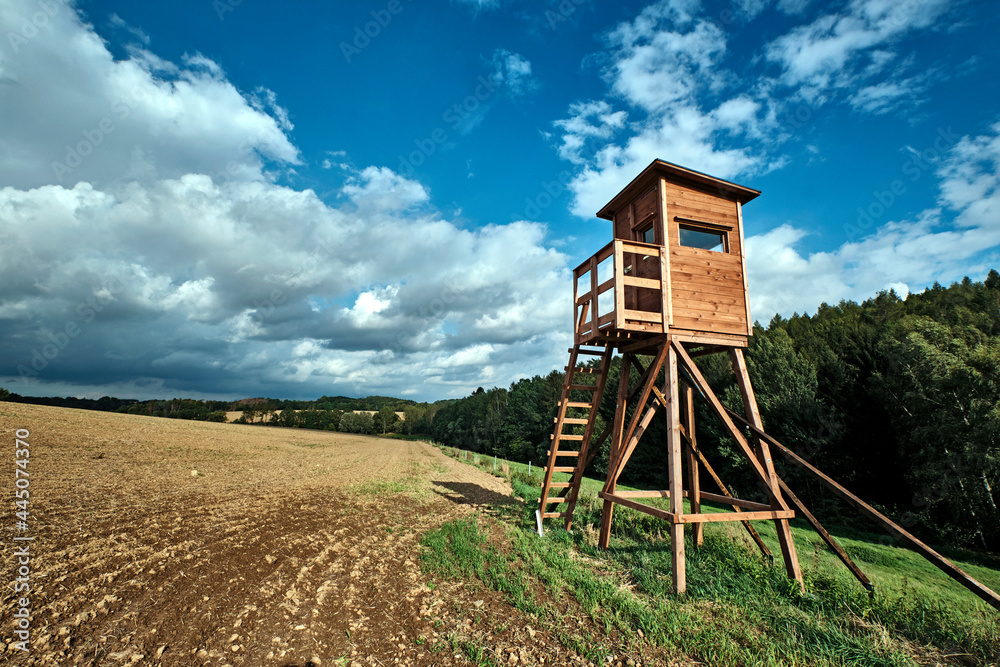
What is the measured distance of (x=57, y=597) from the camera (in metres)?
6.08

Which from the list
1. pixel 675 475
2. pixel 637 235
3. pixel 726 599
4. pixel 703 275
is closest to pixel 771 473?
pixel 675 475

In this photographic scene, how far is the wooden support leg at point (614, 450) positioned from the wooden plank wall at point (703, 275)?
2.21 metres

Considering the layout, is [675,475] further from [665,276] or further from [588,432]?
[665,276]

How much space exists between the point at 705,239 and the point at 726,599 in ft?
25.4

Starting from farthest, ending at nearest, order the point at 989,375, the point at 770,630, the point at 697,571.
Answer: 1. the point at 989,375
2. the point at 697,571
3. the point at 770,630

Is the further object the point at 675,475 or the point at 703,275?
the point at 703,275

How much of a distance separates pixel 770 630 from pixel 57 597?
34.9ft

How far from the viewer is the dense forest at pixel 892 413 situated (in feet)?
68.5

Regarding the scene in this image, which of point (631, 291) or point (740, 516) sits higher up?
point (631, 291)

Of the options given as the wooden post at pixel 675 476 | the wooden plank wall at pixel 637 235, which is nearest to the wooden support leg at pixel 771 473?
the wooden post at pixel 675 476

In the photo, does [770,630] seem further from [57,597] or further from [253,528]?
[253,528]

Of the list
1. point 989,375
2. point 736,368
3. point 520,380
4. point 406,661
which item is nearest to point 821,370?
point 989,375

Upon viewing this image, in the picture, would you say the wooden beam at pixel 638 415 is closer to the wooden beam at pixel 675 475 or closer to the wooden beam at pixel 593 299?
the wooden beam at pixel 675 475

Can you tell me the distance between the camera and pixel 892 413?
26703mm
